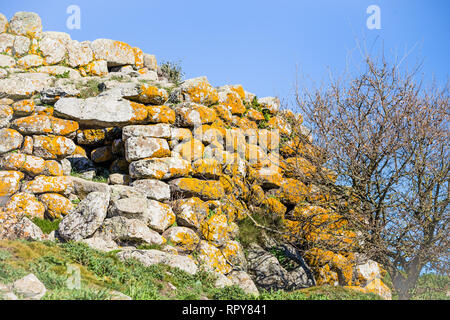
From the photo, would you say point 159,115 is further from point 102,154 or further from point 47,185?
point 47,185

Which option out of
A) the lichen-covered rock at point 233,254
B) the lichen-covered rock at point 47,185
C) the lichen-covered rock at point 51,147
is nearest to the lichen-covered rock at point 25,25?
the lichen-covered rock at point 51,147

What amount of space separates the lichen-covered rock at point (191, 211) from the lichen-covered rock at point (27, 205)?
4.28 meters

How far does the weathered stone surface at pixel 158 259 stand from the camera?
9.41 metres

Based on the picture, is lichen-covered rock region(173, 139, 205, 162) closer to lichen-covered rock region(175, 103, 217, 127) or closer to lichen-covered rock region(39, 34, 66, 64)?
lichen-covered rock region(175, 103, 217, 127)

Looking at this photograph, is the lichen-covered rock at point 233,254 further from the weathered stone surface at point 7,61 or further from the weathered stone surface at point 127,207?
the weathered stone surface at point 7,61

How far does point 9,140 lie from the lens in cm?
1280

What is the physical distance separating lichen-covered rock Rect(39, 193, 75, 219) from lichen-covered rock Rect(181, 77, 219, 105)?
7.35 metres

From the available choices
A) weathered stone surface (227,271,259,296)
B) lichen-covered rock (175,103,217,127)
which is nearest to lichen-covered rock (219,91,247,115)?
lichen-covered rock (175,103,217,127)

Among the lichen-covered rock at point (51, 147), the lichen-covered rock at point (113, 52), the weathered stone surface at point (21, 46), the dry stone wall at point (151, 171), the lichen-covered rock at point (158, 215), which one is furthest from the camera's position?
the lichen-covered rock at point (113, 52)

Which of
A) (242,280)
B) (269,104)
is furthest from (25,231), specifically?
(269,104)

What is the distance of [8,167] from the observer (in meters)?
12.3
